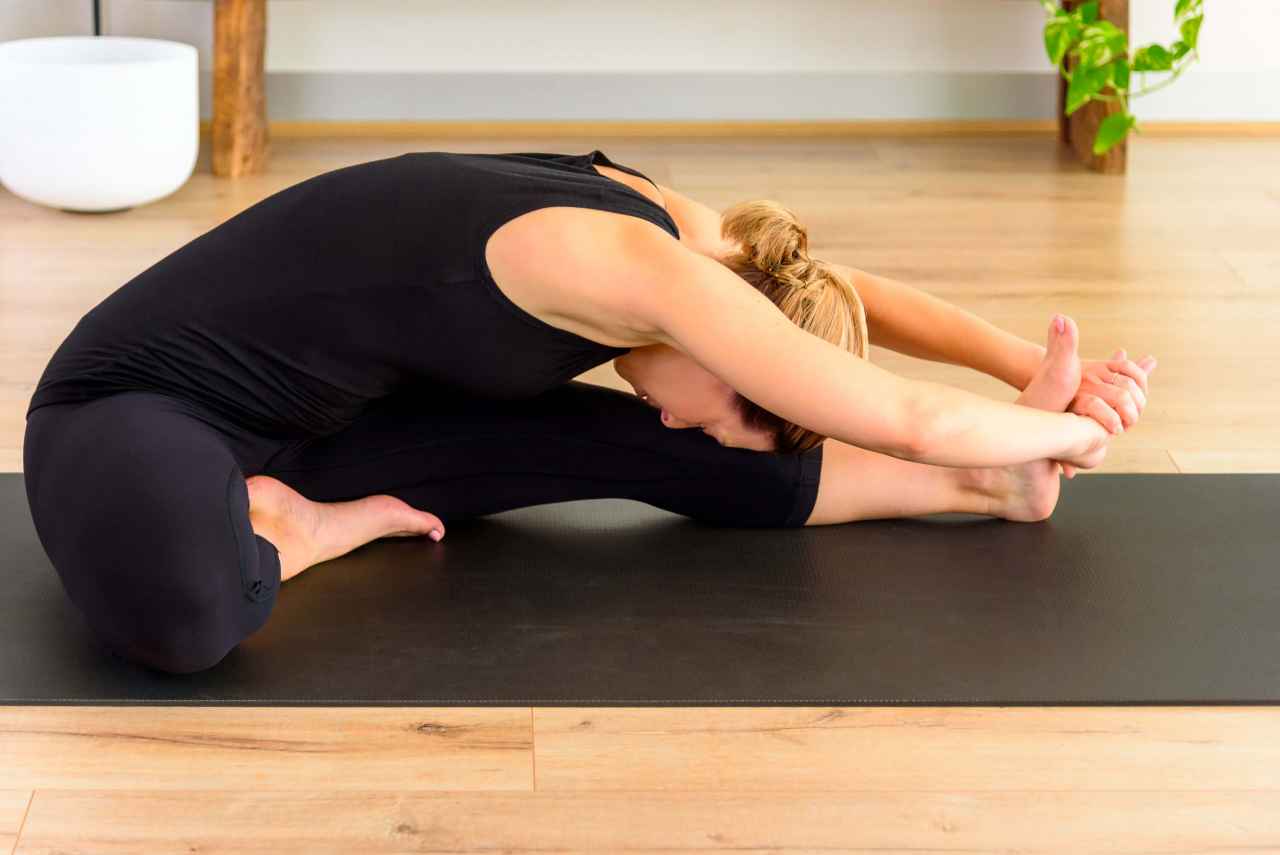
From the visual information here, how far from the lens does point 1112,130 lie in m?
3.41

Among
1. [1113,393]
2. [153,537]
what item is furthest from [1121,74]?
[153,537]

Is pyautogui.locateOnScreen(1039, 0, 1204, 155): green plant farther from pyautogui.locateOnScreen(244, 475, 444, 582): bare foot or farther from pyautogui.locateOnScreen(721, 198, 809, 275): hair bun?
pyautogui.locateOnScreen(244, 475, 444, 582): bare foot

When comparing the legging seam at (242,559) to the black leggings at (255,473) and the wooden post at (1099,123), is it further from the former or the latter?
the wooden post at (1099,123)

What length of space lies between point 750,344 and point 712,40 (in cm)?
240


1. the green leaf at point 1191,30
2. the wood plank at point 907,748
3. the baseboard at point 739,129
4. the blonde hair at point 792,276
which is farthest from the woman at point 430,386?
the baseboard at point 739,129

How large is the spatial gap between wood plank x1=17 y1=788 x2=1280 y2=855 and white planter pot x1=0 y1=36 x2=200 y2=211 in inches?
73.8

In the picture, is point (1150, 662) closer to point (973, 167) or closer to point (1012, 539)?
point (1012, 539)

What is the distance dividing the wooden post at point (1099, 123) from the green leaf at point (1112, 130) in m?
0.05

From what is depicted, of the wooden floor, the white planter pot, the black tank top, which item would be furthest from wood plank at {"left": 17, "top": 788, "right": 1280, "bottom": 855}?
the white planter pot

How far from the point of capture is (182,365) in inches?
65.1

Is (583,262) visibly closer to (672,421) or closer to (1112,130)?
(672,421)

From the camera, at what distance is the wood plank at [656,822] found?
53.2 inches

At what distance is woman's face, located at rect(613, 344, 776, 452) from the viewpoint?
170 centimetres

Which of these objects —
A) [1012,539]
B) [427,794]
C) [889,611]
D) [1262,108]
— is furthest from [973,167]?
[427,794]
